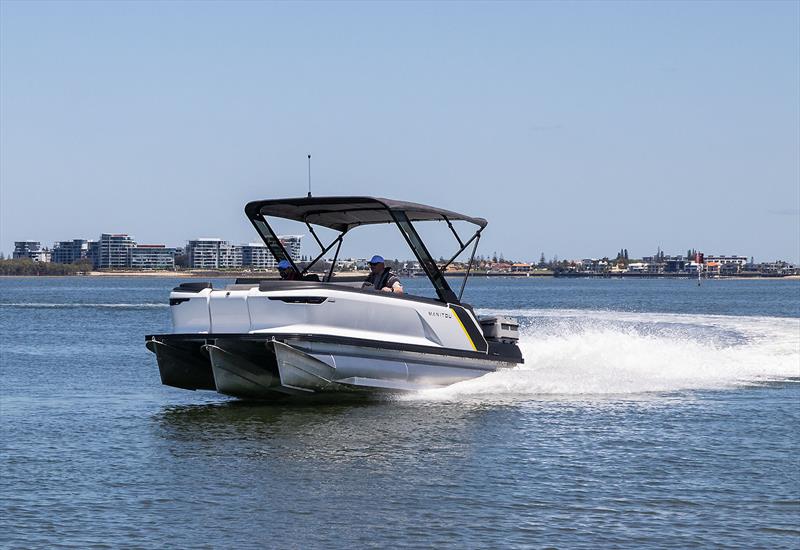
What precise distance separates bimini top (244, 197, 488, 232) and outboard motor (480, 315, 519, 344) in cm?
163

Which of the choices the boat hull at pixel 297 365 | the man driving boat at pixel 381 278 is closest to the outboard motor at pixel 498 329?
the boat hull at pixel 297 365

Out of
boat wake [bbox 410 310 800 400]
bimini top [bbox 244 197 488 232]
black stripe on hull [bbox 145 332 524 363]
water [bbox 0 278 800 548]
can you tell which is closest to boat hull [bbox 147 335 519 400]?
black stripe on hull [bbox 145 332 524 363]

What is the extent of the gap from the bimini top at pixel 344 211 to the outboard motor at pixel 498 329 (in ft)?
5.33

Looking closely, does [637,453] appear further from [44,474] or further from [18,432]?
[18,432]

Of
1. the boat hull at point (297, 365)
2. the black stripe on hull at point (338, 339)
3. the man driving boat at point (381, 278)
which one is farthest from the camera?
the man driving boat at point (381, 278)

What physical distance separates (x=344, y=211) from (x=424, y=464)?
7189 millimetres

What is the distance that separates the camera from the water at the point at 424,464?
9.98 meters

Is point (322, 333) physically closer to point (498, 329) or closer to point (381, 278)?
point (381, 278)

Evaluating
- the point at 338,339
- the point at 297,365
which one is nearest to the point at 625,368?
the point at 338,339

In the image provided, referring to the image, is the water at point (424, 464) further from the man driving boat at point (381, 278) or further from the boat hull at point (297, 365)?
the man driving boat at point (381, 278)

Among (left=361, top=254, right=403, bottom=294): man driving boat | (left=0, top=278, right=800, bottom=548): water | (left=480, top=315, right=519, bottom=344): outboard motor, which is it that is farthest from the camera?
(left=480, top=315, right=519, bottom=344): outboard motor

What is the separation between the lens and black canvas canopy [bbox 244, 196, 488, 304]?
17.9 metres

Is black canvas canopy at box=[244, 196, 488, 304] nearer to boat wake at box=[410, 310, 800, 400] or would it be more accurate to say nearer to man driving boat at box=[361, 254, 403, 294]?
man driving boat at box=[361, 254, 403, 294]

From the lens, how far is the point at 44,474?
1235cm
